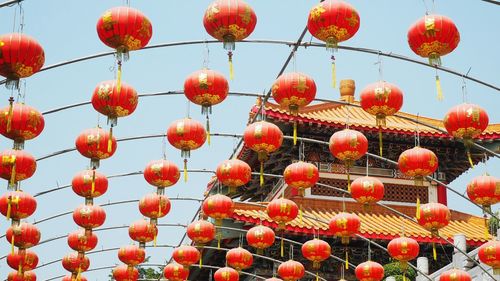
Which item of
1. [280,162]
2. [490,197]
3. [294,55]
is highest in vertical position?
[280,162]

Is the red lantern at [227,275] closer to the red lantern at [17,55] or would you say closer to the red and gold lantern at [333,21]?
the red and gold lantern at [333,21]

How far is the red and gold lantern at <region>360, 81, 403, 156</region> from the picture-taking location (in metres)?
11.5

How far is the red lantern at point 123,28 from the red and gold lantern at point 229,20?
0.76 m

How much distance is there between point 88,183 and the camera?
588 inches

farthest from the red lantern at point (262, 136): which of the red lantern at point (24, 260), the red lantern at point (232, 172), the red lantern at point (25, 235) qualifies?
the red lantern at point (24, 260)

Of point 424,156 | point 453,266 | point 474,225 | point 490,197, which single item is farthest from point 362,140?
point 474,225

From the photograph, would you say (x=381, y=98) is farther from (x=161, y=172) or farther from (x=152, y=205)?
(x=152, y=205)

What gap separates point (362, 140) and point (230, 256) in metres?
6.05

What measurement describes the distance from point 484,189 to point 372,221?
775 cm

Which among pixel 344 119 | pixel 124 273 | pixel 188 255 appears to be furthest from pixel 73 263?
pixel 344 119

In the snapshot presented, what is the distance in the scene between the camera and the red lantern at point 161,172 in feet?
47.1

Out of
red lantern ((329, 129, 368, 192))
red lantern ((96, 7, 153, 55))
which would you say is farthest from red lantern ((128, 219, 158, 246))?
red lantern ((96, 7, 153, 55))

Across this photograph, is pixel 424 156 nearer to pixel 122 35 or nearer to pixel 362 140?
pixel 362 140

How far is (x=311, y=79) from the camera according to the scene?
1150 centimetres
